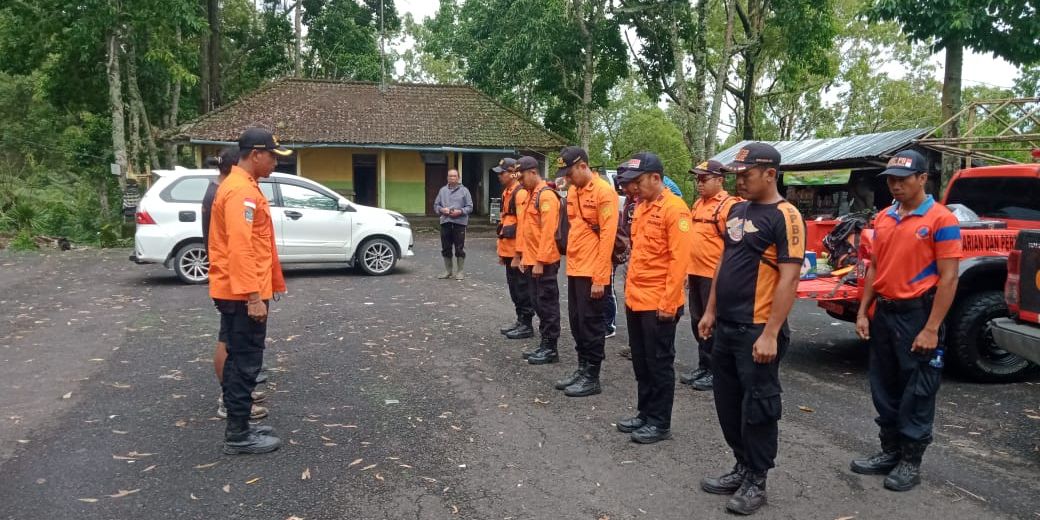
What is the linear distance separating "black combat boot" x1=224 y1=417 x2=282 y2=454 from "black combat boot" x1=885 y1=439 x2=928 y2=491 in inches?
142

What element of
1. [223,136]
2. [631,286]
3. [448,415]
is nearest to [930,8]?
[631,286]

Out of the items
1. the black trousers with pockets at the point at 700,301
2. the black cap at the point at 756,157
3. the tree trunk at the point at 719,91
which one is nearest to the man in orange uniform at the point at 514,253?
the black trousers with pockets at the point at 700,301

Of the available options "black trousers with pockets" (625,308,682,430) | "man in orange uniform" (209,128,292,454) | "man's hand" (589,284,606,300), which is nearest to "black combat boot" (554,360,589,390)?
"man's hand" (589,284,606,300)

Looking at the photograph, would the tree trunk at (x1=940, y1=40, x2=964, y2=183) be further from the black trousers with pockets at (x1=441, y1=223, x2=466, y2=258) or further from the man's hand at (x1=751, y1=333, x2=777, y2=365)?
the man's hand at (x1=751, y1=333, x2=777, y2=365)

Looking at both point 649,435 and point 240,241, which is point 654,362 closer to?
point 649,435

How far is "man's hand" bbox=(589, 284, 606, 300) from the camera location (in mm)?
5324

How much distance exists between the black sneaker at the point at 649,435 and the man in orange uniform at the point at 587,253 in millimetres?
1019

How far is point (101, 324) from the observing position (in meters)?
8.20

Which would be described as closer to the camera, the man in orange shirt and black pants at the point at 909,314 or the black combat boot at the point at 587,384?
the man in orange shirt and black pants at the point at 909,314

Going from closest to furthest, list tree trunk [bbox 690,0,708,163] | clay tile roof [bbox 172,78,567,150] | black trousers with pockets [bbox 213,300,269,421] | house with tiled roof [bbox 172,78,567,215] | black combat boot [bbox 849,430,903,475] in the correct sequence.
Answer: black combat boot [bbox 849,430,903,475]
black trousers with pockets [bbox 213,300,269,421]
tree trunk [bbox 690,0,708,163]
clay tile roof [bbox 172,78,567,150]
house with tiled roof [bbox 172,78,567,215]

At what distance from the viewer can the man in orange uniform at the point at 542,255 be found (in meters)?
6.54

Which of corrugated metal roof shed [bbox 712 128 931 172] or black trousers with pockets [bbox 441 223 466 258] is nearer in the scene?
black trousers with pockets [bbox 441 223 466 258]

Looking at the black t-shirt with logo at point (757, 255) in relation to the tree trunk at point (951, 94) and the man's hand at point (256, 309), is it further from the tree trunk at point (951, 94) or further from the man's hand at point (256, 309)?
the tree trunk at point (951, 94)

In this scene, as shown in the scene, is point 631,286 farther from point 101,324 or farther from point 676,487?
point 101,324
